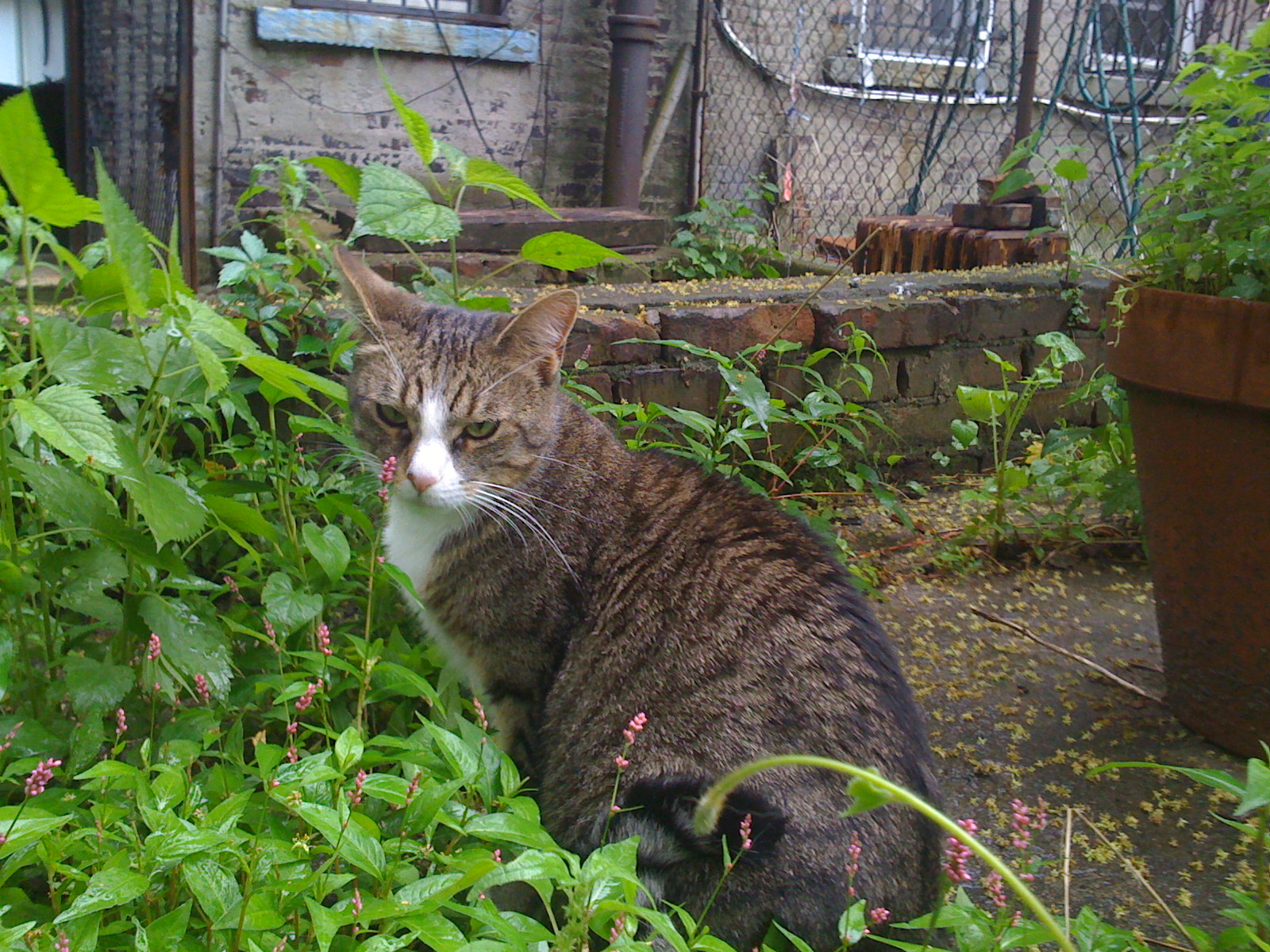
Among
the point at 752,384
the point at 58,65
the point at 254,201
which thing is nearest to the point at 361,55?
the point at 254,201

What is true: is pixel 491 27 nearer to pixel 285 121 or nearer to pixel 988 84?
pixel 285 121

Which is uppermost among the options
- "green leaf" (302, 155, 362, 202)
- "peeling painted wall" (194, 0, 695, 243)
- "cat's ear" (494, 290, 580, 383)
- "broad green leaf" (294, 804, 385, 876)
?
"peeling painted wall" (194, 0, 695, 243)

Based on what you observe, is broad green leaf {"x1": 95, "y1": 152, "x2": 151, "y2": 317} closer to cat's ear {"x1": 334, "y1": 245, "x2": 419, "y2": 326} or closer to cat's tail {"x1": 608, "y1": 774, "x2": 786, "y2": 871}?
cat's ear {"x1": 334, "y1": 245, "x2": 419, "y2": 326}

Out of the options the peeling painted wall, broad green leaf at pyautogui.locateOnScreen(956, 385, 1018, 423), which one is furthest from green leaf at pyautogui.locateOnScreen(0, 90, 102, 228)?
the peeling painted wall

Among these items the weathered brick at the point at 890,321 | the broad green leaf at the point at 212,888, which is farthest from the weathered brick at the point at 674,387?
the broad green leaf at the point at 212,888

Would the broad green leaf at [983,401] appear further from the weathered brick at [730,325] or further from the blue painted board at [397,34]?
the blue painted board at [397,34]

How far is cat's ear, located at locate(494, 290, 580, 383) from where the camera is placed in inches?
86.0

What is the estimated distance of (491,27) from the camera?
232 inches

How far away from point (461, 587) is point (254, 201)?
13.1ft

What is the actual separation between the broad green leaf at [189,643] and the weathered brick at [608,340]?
5.42 feet

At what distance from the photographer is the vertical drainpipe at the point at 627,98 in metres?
5.81

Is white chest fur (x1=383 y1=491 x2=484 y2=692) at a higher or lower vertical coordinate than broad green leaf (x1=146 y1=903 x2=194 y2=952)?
higher

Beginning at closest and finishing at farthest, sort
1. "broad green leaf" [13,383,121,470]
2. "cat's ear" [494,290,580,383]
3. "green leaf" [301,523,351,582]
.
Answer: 1. "broad green leaf" [13,383,121,470]
2. "green leaf" [301,523,351,582]
3. "cat's ear" [494,290,580,383]

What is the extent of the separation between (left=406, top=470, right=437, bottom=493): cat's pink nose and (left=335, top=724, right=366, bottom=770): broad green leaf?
0.62 meters
